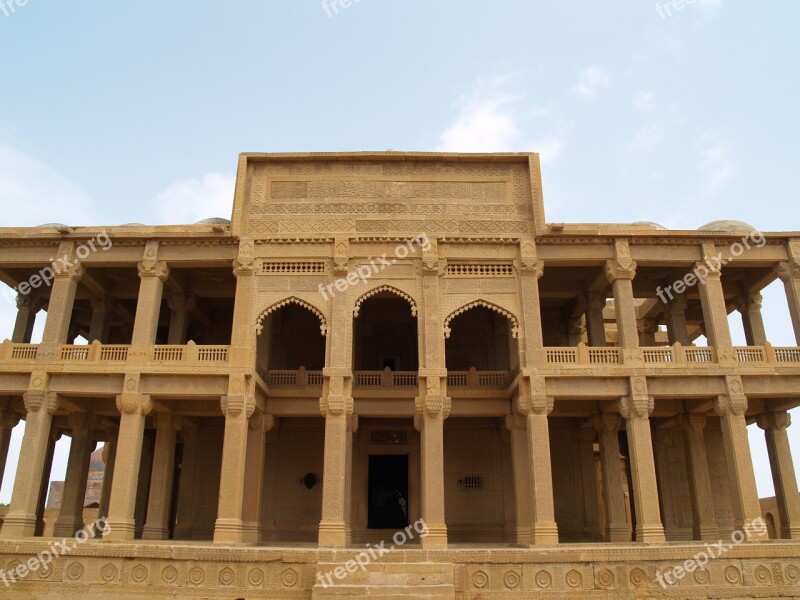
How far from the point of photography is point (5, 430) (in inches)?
817

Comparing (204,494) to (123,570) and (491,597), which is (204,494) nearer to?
(123,570)

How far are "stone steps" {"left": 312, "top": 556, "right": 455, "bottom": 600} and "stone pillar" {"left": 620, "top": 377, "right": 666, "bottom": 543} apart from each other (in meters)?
6.02

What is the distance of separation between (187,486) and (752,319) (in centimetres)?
2040

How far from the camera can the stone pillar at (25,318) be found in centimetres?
2164

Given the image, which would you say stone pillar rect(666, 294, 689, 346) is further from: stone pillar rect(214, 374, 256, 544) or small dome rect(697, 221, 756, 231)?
stone pillar rect(214, 374, 256, 544)

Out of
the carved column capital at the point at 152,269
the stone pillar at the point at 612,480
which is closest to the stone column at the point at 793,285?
the stone pillar at the point at 612,480

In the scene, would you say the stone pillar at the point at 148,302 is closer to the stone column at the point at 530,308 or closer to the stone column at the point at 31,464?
the stone column at the point at 31,464

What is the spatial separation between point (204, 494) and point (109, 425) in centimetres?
451

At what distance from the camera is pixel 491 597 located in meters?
14.2

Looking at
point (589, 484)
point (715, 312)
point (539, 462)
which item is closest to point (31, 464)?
point (539, 462)

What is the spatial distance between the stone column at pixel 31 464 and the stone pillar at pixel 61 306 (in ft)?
3.90

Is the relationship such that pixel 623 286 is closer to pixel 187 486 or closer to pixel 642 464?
pixel 642 464

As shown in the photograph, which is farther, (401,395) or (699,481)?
(401,395)

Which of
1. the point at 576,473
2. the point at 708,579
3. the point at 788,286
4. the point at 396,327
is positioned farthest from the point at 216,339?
the point at 788,286
